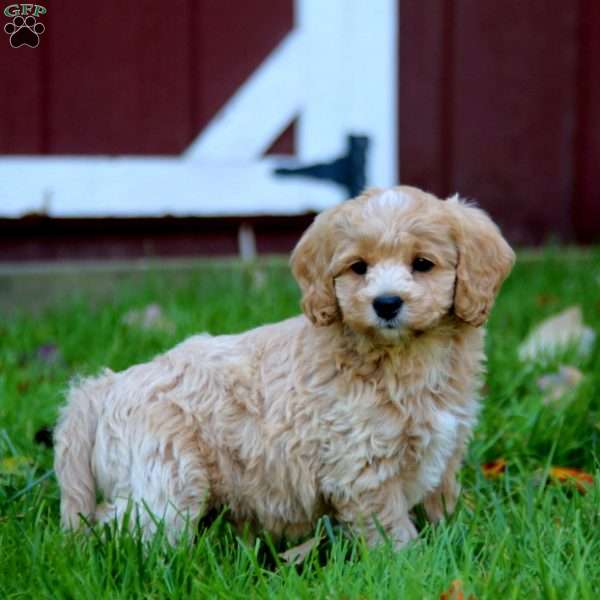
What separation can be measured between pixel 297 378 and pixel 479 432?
932 millimetres

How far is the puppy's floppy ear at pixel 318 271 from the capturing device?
280cm

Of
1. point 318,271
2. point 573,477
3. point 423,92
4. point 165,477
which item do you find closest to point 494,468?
point 573,477

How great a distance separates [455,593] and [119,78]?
3.97 metres

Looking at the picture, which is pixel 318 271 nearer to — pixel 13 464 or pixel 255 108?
pixel 13 464

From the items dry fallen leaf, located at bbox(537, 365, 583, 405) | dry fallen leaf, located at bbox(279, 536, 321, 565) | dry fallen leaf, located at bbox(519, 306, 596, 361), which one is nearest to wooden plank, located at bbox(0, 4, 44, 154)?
dry fallen leaf, located at bbox(519, 306, 596, 361)

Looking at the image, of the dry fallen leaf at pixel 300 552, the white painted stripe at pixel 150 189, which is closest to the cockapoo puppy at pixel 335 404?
the dry fallen leaf at pixel 300 552

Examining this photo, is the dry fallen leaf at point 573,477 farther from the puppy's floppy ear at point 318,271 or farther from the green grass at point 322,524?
the puppy's floppy ear at point 318,271

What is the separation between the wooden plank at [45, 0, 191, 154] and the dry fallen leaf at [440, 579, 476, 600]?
382cm

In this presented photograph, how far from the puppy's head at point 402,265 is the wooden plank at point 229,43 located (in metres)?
2.98

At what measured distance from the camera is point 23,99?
18.0 ft

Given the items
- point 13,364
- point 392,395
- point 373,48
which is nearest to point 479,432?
point 392,395

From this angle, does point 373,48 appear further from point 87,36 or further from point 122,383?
point 122,383

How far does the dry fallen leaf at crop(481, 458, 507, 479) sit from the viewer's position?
3.26 m

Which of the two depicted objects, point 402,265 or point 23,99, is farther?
point 23,99
